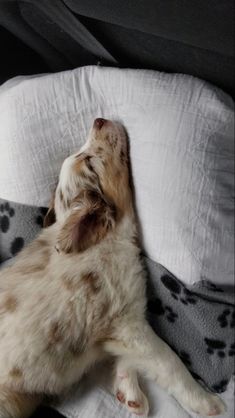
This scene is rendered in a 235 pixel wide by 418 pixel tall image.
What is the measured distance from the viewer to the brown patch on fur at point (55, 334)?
6.05 ft

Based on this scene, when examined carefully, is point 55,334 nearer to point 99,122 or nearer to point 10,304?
point 10,304

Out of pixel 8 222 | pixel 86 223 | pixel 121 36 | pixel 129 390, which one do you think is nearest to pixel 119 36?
pixel 121 36

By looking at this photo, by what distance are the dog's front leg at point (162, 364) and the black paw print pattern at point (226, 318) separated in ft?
0.80

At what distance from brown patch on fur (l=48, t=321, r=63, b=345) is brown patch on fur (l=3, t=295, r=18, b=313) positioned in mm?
167

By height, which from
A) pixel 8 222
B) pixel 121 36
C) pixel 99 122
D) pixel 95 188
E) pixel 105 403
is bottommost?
pixel 105 403

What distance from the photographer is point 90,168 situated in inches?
78.3

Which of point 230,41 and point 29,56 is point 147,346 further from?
point 29,56

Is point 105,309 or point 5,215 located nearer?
point 105,309

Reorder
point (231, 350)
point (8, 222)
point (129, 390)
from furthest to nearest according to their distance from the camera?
point (8, 222) < point (129, 390) < point (231, 350)

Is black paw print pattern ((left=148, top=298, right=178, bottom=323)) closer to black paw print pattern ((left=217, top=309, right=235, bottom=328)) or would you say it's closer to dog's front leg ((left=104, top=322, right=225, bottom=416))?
dog's front leg ((left=104, top=322, right=225, bottom=416))

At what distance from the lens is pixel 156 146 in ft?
5.66

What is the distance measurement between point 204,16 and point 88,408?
1.49 metres

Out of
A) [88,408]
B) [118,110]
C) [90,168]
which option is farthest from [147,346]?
[118,110]

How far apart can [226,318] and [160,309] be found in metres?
0.29
